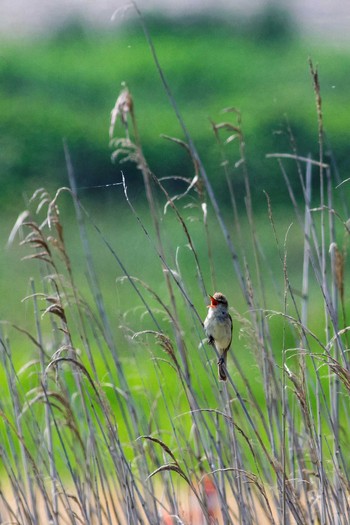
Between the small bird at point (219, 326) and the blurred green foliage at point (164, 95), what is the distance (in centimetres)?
864

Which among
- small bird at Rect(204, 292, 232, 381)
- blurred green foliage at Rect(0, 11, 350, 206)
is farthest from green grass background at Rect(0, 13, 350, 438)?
small bird at Rect(204, 292, 232, 381)

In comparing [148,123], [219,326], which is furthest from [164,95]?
[219,326]

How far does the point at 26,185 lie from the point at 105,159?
1.06 m

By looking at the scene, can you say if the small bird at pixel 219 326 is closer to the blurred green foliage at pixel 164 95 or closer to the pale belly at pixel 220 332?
the pale belly at pixel 220 332

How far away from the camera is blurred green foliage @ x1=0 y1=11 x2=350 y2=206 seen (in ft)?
43.4

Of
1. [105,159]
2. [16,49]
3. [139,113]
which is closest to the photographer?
[105,159]

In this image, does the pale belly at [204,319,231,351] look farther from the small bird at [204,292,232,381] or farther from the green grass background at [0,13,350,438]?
the green grass background at [0,13,350,438]

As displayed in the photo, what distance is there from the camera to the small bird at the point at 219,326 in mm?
3510

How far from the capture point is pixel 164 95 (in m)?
15.4

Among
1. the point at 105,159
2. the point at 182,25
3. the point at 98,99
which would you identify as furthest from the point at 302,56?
the point at 105,159

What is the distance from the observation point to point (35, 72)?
52.0 feet

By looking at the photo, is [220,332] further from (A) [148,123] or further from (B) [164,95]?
(B) [164,95]

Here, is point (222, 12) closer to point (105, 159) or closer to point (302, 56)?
point (302, 56)

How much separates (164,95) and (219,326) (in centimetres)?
1202
